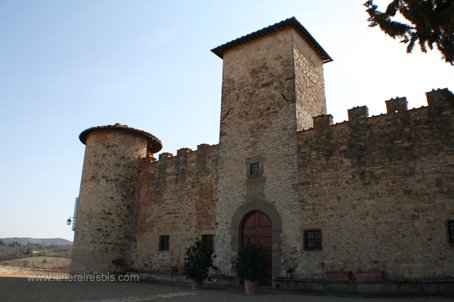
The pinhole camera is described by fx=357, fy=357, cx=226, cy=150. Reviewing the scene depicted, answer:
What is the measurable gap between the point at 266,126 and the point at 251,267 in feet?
17.8

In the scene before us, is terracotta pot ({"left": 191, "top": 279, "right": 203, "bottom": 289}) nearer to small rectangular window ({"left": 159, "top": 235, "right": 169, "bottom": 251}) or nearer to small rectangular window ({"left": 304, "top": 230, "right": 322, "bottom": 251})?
small rectangular window ({"left": 304, "top": 230, "right": 322, "bottom": 251})

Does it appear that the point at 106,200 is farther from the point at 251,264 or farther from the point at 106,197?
the point at 251,264

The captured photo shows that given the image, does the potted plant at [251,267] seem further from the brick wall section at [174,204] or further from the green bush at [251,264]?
the brick wall section at [174,204]

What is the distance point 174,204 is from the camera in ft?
51.8

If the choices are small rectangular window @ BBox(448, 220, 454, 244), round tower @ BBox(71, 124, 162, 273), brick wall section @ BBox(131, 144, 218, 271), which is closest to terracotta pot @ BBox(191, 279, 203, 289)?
brick wall section @ BBox(131, 144, 218, 271)

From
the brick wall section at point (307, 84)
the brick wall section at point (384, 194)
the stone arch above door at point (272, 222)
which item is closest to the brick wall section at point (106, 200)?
the stone arch above door at point (272, 222)

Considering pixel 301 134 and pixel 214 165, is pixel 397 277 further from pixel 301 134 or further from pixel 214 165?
pixel 214 165

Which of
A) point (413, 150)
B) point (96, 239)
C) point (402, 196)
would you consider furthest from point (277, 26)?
point (96, 239)

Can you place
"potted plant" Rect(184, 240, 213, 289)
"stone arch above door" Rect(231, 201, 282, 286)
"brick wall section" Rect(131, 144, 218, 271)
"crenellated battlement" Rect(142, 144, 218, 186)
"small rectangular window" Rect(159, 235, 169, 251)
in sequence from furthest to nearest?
"small rectangular window" Rect(159, 235, 169, 251) → "crenellated battlement" Rect(142, 144, 218, 186) → "brick wall section" Rect(131, 144, 218, 271) → "stone arch above door" Rect(231, 201, 282, 286) → "potted plant" Rect(184, 240, 213, 289)

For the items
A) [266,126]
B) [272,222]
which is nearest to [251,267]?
[272,222]

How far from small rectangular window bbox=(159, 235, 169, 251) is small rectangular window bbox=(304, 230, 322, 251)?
6.58m

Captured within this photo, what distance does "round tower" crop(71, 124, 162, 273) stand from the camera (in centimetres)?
1590

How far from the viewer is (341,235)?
10828 millimetres

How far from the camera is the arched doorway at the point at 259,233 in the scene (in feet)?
40.3
